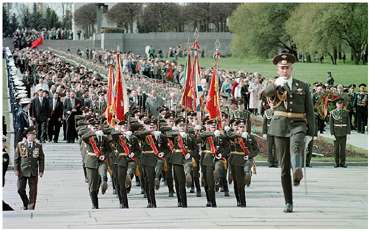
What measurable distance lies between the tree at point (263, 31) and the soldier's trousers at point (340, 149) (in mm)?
38631

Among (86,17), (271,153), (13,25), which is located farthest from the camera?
(86,17)

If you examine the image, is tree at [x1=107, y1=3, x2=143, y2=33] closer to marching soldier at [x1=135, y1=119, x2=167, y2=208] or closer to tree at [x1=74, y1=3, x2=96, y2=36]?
tree at [x1=74, y1=3, x2=96, y2=36]

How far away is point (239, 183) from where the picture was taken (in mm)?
16500

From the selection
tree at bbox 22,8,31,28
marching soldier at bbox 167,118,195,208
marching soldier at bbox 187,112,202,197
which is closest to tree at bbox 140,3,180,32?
tree at bbox 22,8,31,28

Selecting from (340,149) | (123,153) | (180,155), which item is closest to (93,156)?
(123,153)

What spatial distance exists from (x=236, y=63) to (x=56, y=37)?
18783mm

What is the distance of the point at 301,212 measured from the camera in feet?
44.8

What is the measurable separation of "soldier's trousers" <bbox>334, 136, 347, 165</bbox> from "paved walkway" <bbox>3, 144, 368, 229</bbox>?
350mm

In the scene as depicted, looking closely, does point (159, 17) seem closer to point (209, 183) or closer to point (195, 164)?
point (195, 164)

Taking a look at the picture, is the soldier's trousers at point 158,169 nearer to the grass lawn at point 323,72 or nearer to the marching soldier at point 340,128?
the marching soldier at point 340,128

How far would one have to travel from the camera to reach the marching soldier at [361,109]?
32.8 meters

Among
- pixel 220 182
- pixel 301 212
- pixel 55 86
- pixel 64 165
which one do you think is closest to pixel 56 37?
pixel 55 86

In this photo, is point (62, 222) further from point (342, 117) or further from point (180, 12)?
point (180, 12)

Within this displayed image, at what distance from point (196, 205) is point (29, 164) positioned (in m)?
2.50
